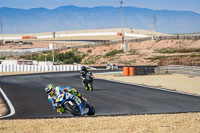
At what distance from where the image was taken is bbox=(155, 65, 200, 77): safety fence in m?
34.4

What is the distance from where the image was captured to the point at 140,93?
23109mm

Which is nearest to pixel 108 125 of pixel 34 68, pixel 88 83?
pixel 88 83

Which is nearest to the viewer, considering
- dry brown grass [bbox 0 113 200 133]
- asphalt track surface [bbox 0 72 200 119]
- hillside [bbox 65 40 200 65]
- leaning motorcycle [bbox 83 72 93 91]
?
dry brown grass [bbox 0 113 200 133]

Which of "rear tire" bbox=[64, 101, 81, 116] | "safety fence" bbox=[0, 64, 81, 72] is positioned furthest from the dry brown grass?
"safety fence" bbox=[0, 64, 81, 72]

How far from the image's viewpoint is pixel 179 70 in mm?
37656

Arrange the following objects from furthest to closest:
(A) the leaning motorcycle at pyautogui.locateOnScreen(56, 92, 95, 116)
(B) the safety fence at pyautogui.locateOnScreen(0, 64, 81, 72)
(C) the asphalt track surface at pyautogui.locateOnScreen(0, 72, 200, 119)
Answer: (B) the safety fence at pyautogui.locateOnScreen(0, 64, 81, 72) < (C) the asphalt track surface at pyautogui.locateOnScreen(0, 72, 200, 119) < (A) the leaning motorcycle at pyautogui.locateOnScreen(56, 92, 95, 116)

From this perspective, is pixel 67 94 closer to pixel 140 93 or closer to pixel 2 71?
pixel 140 93

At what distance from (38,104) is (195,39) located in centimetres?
6398

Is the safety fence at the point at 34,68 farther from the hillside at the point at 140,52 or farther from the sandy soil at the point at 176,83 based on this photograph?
the sandy soil at the point at 176,83

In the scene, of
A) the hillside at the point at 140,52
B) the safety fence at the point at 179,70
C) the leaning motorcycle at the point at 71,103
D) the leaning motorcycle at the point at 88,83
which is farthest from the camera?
the hillside at the point at 140,52

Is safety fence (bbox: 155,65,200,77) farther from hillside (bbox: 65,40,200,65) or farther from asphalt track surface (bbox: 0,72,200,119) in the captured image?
hillside (bbox: 65,40,200,65)

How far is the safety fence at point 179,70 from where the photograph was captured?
34.4 metres

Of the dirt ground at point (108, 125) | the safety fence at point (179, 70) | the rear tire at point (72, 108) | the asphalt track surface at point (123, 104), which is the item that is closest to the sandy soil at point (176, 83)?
the safety fence at point (179, 70)

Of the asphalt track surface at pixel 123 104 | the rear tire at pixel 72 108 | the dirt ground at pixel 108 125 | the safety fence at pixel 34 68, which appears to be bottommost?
the safety fence at pixel 34 68
